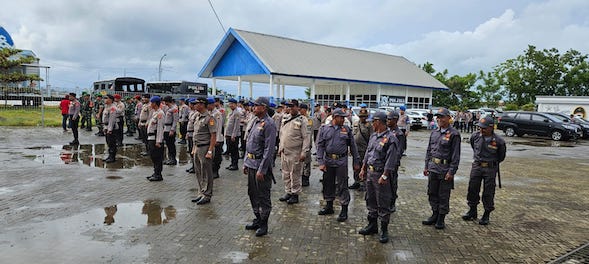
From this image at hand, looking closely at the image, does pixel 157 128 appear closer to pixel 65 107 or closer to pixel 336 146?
pixel 336 146

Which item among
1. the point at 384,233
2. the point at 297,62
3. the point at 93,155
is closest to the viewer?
the point at 384,233

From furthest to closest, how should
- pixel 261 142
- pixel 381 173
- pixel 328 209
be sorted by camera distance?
pixel 328 209 < pixel 261 142 < pixel 381 173

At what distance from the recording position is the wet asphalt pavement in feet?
15.2

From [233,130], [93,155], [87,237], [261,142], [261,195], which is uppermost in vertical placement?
[261,142]

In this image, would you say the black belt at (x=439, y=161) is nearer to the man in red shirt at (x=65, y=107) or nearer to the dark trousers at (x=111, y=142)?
the dark trousers at (x=111, y=142)

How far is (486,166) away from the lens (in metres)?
6.09

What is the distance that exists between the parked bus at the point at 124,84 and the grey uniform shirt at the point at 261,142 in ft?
80.8

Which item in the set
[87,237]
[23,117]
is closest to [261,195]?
[87,237]

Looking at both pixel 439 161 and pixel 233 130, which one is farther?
pixel 233 130

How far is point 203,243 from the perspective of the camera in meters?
4.89

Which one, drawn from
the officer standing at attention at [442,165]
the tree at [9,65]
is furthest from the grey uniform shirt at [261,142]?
the tree at [9,65]

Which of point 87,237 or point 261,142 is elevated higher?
point 261,142

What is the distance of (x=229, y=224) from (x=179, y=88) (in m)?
23.9

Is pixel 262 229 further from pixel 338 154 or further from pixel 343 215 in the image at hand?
pixel 338 154
